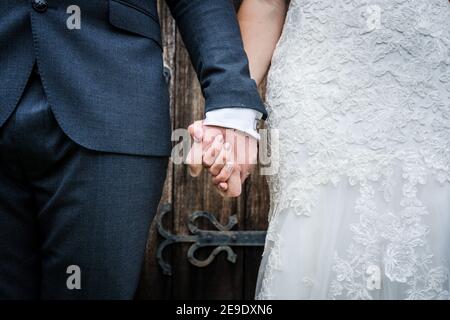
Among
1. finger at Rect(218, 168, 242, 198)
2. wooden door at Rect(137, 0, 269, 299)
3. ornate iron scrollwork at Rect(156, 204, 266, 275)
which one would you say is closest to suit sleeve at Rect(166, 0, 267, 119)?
finger at Rect(218, 168, 242, 198)

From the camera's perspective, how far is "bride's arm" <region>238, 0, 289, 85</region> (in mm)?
1128

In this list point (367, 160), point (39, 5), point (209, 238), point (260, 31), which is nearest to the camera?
point (39, 5)

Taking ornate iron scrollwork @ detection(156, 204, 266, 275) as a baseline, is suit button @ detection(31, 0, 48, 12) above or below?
above

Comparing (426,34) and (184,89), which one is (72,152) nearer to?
(426,34)

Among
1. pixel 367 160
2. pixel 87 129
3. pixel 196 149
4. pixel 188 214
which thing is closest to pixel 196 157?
pixel 196 149

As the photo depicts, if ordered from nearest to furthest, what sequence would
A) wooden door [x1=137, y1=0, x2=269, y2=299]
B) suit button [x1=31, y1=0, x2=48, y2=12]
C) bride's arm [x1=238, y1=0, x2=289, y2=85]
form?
suit button [x1=31, y1=0, x2=48, y2=12], bride's arm [x1=238, y1=0, x2=289, y2=85], wooden door [x1=137, y1=0, x2=269, y2=299]

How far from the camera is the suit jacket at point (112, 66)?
0.82 metres

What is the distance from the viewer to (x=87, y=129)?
2.71 ft

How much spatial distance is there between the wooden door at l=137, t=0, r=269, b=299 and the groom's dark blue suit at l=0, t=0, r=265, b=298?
0.78 m

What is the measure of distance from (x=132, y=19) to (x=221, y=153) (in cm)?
27

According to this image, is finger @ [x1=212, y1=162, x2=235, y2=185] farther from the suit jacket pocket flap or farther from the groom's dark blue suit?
the suit jacket pocket flap

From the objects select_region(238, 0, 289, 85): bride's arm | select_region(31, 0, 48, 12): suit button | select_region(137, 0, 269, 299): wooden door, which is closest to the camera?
select_region(31, 0, 48, 12): suit button

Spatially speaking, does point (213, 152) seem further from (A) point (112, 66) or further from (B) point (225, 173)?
(A) point (112, 66)

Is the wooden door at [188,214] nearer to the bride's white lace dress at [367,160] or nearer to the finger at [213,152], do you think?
the bride's white lace dress at [367,160]
